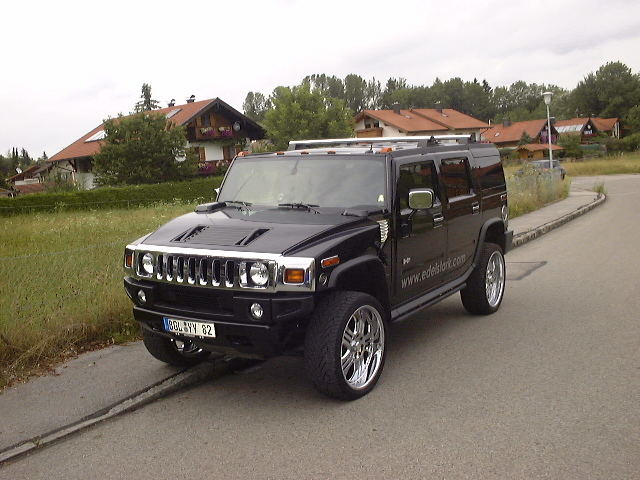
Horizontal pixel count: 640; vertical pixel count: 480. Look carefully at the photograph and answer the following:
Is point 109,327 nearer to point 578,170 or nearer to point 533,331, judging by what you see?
point 533,331

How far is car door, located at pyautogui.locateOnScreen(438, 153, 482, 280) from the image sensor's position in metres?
6.58

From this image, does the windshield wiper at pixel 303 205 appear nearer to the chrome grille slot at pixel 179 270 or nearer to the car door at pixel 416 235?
the car door at pixel 416 235

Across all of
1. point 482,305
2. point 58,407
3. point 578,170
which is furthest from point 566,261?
point 578,170

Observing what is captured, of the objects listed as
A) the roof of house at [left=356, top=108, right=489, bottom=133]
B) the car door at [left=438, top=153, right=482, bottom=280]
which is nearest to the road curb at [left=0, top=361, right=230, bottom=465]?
the car door at [left=438, top=153, right=482, bottom=280]

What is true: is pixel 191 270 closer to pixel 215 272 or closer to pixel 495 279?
pixel 215 272

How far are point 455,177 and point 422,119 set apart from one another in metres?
73.7

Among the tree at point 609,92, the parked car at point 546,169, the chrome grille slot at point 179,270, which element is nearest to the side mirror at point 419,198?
the chrome grille slot at point 179,270

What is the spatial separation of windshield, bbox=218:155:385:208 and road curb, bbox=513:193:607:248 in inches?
327

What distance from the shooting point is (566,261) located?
11164 mm

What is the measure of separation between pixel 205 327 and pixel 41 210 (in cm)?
2615

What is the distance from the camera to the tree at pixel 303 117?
174ft

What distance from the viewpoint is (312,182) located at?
590 cm

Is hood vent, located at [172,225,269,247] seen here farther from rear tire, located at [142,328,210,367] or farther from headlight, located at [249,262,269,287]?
rear tire, located at [142,328,210,367]

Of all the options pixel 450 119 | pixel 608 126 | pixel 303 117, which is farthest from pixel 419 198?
pixel 608 126
